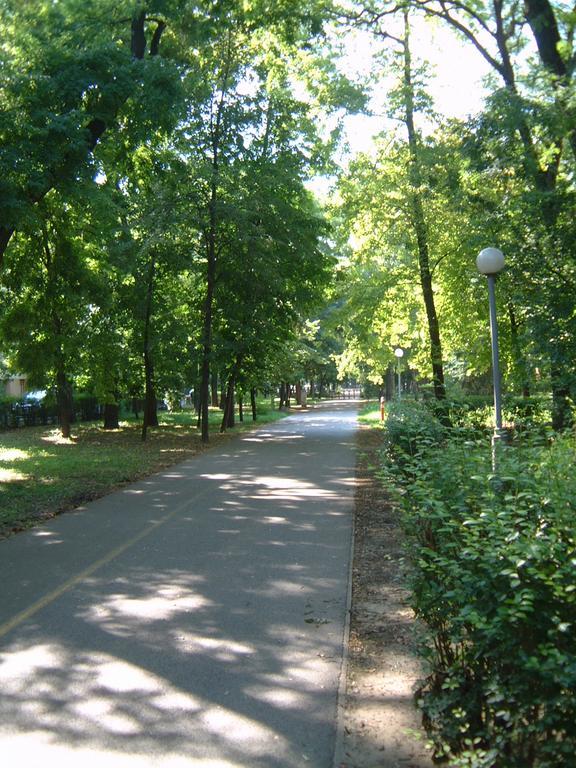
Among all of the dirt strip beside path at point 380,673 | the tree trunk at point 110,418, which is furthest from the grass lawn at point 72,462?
the dirt strip beside path at point 380,673

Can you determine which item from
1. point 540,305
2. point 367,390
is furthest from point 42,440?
point 367,390

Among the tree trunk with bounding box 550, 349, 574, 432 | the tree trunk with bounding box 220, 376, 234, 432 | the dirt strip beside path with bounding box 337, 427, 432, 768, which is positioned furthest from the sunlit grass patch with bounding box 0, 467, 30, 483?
the tree trunk with bounding box 220, 376, 234, 432

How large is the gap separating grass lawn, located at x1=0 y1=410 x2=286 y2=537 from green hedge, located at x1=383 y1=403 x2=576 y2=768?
24.6ft

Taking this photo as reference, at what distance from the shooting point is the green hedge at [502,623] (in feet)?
9.33

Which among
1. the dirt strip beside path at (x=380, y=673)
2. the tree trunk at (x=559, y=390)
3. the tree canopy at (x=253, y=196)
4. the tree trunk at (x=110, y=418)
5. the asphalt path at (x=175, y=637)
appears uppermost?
the tree canopy at (x=253, y=196)

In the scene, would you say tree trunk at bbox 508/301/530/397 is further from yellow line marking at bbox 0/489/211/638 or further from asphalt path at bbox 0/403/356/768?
yellow line marking at bbox 0/489/211/638

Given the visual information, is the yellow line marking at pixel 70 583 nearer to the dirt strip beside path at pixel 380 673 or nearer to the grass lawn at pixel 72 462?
the grass lawn at pixel 72 462

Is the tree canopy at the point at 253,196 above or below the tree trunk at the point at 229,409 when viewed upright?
above

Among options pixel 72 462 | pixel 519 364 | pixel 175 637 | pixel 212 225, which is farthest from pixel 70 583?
pixel 212 225

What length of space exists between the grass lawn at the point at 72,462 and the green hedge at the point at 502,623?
7.48 m

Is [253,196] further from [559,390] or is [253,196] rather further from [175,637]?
[175,637]

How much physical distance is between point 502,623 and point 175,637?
322 centimetres

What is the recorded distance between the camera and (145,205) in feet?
76.1

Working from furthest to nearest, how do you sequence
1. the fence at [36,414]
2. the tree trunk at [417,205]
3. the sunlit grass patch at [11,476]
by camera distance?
the fence at [36,414] < the tree trunk at [417,205] < the sunlit grass patch at [11,476]
